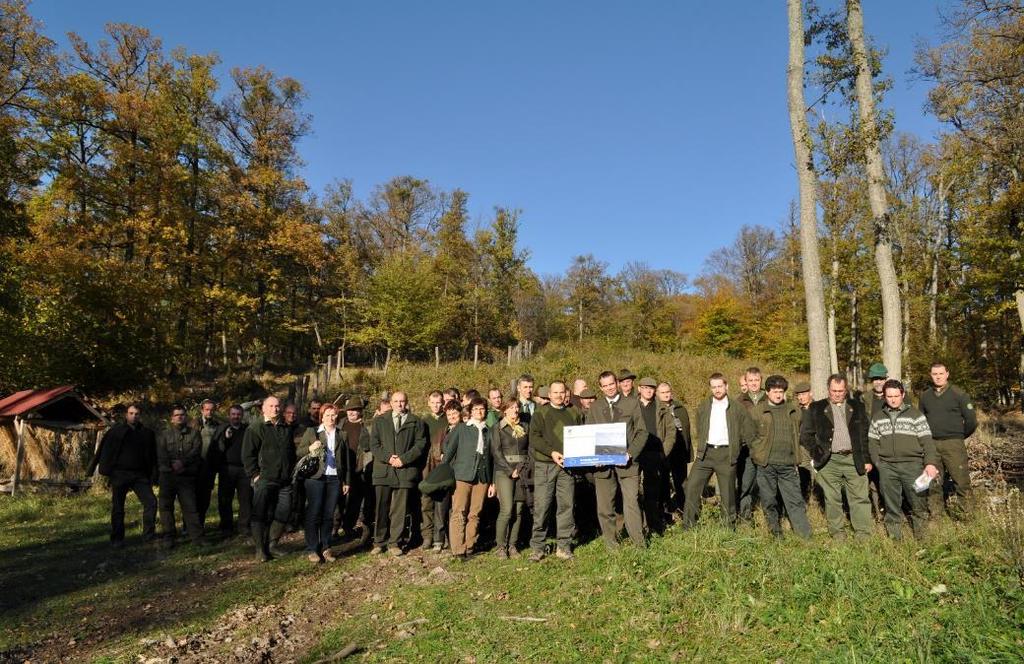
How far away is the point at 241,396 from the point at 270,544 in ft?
60.2

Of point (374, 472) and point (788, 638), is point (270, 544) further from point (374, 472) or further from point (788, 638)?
point (788, 638)

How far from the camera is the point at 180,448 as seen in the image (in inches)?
345

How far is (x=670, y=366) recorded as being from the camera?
21.2m

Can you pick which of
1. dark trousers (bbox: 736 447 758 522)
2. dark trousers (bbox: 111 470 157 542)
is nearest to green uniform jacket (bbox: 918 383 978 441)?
dark trousers (bbox: 736 447 758 522)

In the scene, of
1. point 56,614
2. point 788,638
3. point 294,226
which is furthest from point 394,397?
point 294,226

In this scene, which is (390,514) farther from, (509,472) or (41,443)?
(41,443)

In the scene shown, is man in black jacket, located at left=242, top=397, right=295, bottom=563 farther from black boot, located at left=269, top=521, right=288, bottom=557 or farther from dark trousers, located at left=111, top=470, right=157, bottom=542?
dark trousers, located at left=111, top=470, right=157, bottom=542

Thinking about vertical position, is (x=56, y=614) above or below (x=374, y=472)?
below

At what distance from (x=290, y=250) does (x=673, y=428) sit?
75.1 feet

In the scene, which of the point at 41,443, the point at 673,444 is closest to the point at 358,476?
the point at 673,444

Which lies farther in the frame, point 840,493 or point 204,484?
point 204,484

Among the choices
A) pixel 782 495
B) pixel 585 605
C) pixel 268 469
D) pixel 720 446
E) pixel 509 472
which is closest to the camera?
pixel 585 605

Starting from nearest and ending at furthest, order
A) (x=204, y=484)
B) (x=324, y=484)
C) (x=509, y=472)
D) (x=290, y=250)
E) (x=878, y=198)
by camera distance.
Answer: (x=509, y=472) → (x=324, y=484) → (x=204, y=484) → (x=878, y=198) → (x=290, y=250)

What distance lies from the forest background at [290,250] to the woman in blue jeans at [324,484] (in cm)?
887
